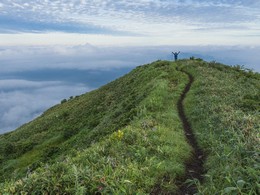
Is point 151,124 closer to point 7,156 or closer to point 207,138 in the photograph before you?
point 207,138

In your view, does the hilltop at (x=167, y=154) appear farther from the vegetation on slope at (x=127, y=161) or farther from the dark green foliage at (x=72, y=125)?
the dark green foliage at (x=72, y=125)

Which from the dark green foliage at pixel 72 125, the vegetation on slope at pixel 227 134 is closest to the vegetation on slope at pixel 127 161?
the dark green foliage at pixel 72 125

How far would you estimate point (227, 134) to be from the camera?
14.3 meters

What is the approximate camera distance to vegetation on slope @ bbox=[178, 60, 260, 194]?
8445 millimetres

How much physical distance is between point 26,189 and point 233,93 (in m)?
20.8

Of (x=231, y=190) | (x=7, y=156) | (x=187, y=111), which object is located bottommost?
(x=7, y=156)

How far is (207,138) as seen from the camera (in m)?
15.3

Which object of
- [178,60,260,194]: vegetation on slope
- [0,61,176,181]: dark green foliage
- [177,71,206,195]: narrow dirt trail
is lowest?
[0,61,176,181]: dark green foliage

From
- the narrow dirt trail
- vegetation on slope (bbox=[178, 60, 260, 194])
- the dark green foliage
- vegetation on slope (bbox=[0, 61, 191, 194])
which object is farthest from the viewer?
the dark green foliage

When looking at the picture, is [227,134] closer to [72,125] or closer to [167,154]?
[167,154]

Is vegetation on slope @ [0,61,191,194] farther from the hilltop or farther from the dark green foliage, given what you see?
the dark green foliage

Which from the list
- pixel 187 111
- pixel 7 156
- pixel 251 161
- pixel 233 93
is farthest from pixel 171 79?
pixel 251 161

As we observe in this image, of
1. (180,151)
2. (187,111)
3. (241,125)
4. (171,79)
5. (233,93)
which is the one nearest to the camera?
(180,151)

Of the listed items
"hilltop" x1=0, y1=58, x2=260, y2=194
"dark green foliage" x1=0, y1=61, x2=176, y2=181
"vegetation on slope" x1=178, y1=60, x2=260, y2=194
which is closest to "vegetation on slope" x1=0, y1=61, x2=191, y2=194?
"hilltop" x1=0, y1=58, x2=260, y2=194
